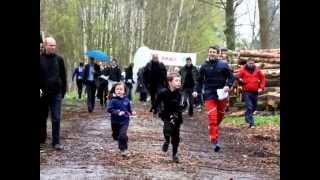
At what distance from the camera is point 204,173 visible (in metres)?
7.53

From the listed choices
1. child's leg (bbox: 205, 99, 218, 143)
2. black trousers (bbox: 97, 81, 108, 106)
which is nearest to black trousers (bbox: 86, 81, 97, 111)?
black trousers (bbox: 97, 81, 108, 106)

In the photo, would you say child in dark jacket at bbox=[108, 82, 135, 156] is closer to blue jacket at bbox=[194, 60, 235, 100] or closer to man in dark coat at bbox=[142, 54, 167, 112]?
blue jacket at bbox=[194, 60, 235, 100]

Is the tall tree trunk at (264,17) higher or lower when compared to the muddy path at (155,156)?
higher

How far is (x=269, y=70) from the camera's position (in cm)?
1617

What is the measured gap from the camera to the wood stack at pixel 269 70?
49.4ft

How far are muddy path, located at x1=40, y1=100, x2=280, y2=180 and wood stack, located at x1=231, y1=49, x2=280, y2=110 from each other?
2.16 metres

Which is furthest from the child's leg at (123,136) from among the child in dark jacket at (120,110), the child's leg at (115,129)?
the child's leg at (115,129)

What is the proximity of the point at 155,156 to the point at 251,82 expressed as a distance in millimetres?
4360

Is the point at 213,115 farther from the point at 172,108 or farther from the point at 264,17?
the point at 264,17

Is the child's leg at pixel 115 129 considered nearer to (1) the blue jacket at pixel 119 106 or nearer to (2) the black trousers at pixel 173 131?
(1) the blue jacket at pixel 119 106

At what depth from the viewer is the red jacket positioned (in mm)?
12500

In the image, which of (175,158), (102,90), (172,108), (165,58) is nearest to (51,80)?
(172,108)

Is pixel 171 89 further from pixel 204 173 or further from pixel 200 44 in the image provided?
pixel 200 44
